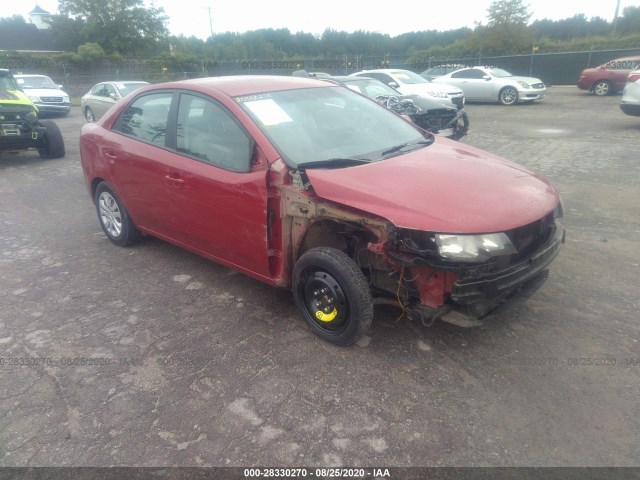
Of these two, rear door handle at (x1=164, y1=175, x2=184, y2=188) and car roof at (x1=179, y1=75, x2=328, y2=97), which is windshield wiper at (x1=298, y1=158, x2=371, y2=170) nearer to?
car roof at (x1=179, y1=75, x2=328, y2=97)

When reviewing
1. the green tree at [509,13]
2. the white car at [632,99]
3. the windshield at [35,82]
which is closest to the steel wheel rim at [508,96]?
the white car at [632,99]

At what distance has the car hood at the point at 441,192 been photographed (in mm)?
2678

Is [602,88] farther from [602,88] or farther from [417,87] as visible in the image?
[417,87]

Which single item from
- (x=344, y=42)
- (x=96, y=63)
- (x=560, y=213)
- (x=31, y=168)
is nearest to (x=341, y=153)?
(x=560, y=213)

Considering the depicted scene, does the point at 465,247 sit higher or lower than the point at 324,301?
higher

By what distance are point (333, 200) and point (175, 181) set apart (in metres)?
1.58

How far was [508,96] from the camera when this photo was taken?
56.2 ft

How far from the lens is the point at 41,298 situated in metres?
3.99

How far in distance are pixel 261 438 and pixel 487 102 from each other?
59.2 feet

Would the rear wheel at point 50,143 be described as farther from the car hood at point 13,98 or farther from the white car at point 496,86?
the white car at point 496,86

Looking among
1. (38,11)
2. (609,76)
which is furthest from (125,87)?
(38,11)

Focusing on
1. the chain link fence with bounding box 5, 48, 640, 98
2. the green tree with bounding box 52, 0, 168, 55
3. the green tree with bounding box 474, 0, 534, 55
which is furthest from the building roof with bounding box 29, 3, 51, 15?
the green tree with bounding box 474, 0, 534, 55

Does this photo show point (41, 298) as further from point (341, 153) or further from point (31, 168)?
point (31, 168)

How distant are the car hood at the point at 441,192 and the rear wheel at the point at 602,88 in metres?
18.5
